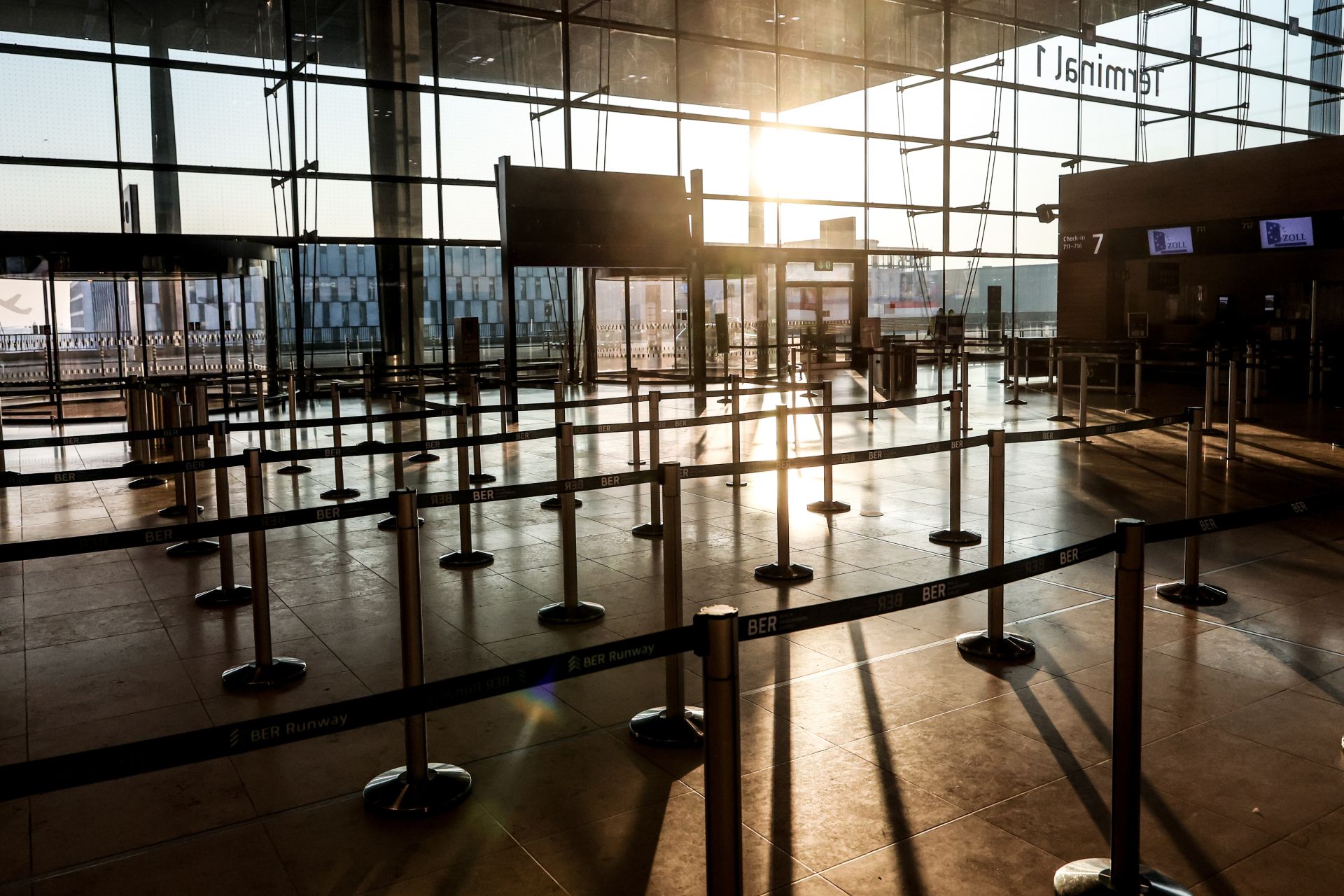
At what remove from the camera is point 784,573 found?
727cm

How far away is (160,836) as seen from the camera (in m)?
3.87

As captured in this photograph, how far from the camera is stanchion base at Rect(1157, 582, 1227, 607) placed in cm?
651

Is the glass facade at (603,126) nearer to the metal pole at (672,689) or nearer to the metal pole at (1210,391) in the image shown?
the metal pole at (1210,391)

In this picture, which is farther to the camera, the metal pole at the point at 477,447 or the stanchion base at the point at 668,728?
the metal pole at the point at 477,447

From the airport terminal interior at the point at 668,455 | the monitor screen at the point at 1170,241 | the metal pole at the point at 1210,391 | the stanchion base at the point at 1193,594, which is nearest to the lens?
the airport terminal interior at the point at 668,455

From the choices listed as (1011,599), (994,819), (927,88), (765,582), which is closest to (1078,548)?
(994,819)

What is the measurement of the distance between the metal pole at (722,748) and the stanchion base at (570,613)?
359 cm

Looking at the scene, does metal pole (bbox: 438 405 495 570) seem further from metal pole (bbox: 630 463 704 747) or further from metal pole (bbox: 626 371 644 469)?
metal pole (bbox: 630 463 704 747)

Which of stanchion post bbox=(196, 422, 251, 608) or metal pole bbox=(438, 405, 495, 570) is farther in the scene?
metal pole bbox=(438, 405, 495, 570)

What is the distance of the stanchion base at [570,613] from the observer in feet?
21.0

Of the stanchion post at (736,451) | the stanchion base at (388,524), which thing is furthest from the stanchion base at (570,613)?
the stanchion base at (388,524)

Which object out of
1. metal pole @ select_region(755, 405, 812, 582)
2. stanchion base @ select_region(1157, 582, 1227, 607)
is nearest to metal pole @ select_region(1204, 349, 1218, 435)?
stanchion base @ select_region(1157, 582, 1227, 607)

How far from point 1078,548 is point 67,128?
2138 centimetres

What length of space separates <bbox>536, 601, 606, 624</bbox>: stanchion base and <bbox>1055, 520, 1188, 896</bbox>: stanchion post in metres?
3.48
